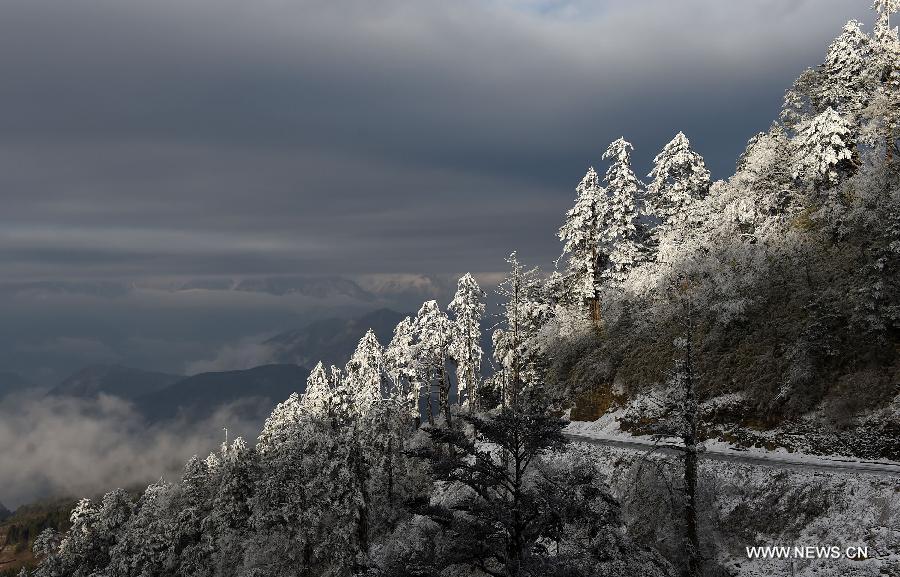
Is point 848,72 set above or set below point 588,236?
above

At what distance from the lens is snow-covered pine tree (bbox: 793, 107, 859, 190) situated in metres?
35.8

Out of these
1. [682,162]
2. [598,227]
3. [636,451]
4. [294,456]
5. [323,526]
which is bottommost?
[323,526]

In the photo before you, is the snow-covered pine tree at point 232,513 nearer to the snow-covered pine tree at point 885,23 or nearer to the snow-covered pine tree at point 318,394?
the snow-covered pine tree at point 318,394

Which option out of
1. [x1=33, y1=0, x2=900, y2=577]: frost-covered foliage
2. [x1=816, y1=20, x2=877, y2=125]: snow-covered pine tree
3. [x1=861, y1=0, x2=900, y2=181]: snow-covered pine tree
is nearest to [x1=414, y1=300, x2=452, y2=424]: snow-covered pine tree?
[x1=33, y1=0, x2=900, y2=577]: frost-covered foliage

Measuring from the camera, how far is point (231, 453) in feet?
163

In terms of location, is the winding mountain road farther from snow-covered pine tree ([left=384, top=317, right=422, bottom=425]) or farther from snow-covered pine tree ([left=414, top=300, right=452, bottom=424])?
snow-covered pine tree ([left=384, top=317, right=422, bottom=425])

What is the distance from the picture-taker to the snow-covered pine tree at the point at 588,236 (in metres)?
45.5

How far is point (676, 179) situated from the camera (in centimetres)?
5531

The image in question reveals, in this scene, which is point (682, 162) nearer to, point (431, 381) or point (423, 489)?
point (431, 381)

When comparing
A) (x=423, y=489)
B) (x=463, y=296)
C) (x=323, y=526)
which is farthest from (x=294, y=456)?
(x=463, y=296)

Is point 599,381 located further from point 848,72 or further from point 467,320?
point 848,72

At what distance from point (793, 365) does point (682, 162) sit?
32.2m

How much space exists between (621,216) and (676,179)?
42.7ft

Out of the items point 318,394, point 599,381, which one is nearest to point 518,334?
point 599,381
